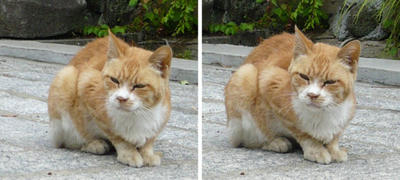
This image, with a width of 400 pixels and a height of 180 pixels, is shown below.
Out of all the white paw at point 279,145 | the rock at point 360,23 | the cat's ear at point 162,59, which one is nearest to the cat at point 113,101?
the cat's ear at point 162,59

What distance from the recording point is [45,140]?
199 cm

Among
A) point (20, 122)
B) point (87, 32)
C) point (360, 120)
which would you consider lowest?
point (360, 120)

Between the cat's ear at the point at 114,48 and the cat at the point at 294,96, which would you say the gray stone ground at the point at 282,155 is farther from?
the cat's ear at the point at 114,48

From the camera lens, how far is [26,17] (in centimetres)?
164

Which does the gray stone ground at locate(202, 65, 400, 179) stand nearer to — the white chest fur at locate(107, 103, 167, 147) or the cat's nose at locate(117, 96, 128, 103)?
the white chest fur at locate(107, 103, 167, 147)

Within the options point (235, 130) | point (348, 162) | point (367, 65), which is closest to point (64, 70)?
point (235, 130)

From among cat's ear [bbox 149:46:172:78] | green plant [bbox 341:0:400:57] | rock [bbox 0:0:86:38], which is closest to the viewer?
rock [bbox 0:0:86:38]

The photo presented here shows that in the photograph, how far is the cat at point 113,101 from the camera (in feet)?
5.77

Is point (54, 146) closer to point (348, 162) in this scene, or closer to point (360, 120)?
point (348, 162)

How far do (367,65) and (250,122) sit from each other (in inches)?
25.6

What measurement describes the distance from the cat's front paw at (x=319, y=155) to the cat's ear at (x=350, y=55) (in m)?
0.30

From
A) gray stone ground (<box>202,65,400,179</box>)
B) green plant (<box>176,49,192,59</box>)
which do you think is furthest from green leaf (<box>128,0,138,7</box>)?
gray stone ground (<box>202,65,400,179</box>)

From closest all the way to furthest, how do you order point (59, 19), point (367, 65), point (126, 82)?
point (59, 19) < point (126, 82) < point (367, 65)

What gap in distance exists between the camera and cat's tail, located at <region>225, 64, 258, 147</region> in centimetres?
210
